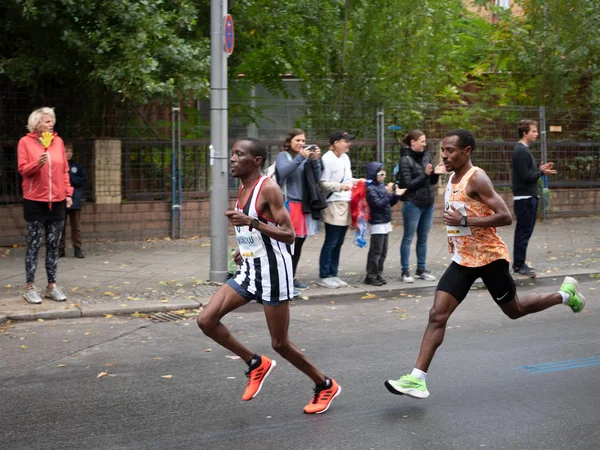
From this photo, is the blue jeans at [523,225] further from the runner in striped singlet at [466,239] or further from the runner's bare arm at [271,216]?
the runner's bare arm at [271,216]

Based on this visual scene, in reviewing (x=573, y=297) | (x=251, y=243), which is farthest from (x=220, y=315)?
(x=573, y=297)

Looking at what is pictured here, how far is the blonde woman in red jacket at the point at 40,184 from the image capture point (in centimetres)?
910

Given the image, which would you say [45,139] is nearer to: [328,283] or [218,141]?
[218,141]

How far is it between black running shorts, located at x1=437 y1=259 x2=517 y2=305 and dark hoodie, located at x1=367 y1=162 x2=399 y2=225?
14.1 feet

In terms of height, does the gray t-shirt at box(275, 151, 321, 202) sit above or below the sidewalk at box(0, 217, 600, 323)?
above

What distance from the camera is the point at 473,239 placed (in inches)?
238

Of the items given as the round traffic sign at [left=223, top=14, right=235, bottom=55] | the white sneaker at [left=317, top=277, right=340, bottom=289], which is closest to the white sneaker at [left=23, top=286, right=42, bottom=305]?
the white sneaker at [left=317, top=277, right=340, bottom=289]

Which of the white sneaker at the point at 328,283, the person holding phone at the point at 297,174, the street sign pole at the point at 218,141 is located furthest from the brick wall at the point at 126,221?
the person holding phone at the point at 297,174

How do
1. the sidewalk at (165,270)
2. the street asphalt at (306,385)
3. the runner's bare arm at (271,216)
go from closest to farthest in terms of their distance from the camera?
the street asphalt at (306,385), the runner's bare arm at (271,216), the sidewalk at (165,270)

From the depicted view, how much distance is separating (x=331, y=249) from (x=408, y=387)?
4.95 meters

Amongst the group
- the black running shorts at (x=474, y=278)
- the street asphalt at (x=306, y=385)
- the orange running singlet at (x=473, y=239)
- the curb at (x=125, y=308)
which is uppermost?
the orange running singlet at (x=473, y=239)

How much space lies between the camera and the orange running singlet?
237 inches

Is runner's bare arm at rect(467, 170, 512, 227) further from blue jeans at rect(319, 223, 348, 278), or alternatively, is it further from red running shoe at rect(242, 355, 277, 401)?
blue jeans at rect(319, 223, 348, 278)

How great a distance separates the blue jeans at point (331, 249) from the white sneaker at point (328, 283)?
6 centimetres
